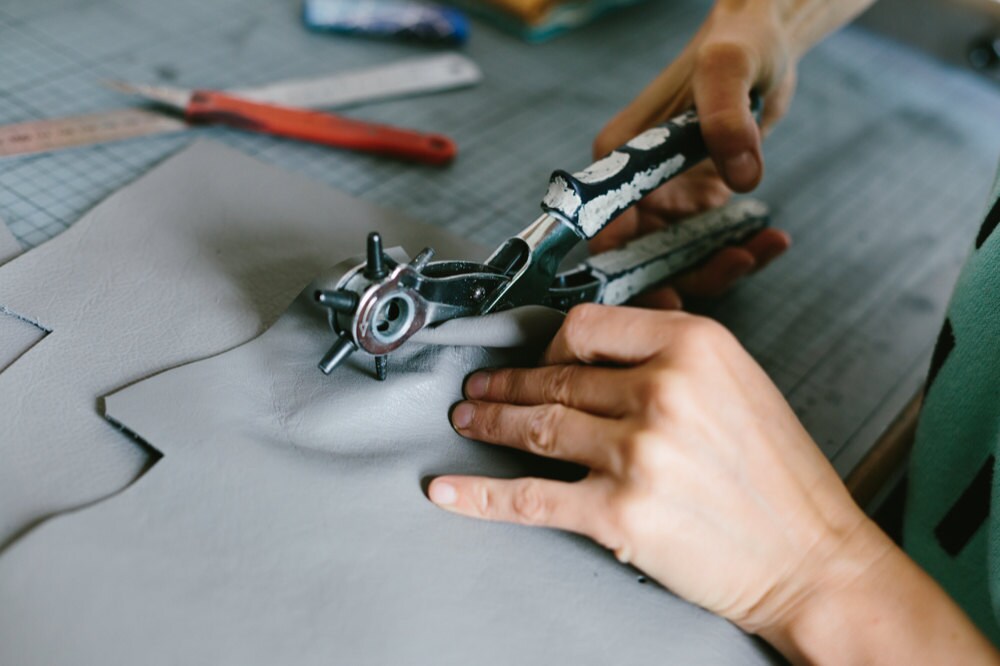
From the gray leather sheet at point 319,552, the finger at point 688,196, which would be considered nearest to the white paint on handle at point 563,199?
the gray leather sheet at point 319,552

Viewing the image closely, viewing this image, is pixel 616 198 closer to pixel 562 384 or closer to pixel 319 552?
pixel 562 384

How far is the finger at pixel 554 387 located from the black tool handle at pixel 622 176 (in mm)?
163

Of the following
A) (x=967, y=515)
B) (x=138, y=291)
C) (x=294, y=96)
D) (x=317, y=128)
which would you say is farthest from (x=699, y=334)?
(x=294, y=96)

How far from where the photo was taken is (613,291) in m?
0.88

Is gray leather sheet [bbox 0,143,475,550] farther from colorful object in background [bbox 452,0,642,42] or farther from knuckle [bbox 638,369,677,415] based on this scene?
colorful object in background [bbox 452,0,642,42]

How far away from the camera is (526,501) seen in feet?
2.11

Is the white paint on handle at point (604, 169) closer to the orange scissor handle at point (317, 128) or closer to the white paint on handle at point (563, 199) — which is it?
the white paint on handle at point (563, 199)

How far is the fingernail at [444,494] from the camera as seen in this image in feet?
2.19

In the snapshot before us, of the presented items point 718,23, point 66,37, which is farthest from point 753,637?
point 66,37

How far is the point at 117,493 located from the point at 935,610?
2.16 ft

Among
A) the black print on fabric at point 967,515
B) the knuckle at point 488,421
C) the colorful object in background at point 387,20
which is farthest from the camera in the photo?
the colorful object in background at point 387,20

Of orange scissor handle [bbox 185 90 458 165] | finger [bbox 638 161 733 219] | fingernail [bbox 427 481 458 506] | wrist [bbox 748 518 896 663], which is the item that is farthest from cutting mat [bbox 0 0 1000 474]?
fingernail [bbox 427 481 458 506]

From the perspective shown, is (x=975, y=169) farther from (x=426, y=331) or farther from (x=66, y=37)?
(x=66, y=37)

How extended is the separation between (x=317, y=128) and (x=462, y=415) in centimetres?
60
